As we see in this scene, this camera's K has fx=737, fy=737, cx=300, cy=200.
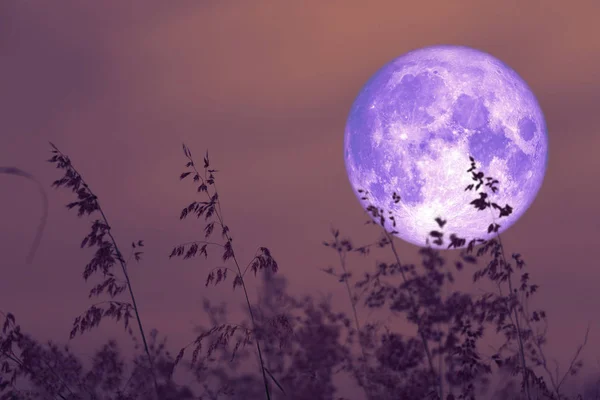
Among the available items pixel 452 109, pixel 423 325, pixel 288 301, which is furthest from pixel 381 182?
pixel 423 325

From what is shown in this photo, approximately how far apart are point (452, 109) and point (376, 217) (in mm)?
5712

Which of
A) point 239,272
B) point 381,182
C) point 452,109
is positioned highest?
point 452,109

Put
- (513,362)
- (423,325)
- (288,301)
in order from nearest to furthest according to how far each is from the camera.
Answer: (423,325) < (513,362) < (288,301)

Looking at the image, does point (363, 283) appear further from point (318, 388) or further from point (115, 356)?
point (115, 356)

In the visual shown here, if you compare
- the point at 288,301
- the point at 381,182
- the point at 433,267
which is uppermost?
the point at 381,182

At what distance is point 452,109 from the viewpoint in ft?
44.4

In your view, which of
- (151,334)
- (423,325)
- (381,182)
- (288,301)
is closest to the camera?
(423,325)

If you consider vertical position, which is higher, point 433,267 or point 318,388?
point 433,267

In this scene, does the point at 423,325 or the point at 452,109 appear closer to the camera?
the point at 423,325

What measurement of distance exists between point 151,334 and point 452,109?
7050 millimetres

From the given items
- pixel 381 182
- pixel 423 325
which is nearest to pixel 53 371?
pixel 423 325

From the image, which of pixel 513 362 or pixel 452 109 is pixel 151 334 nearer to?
pixel 513 362

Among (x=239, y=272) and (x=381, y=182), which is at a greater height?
(x=381, y=182)

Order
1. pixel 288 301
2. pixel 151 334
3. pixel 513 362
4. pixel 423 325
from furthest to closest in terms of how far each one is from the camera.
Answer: pixel 288 301, pixel 151 334, pixel 513 362, pixel 423 325
